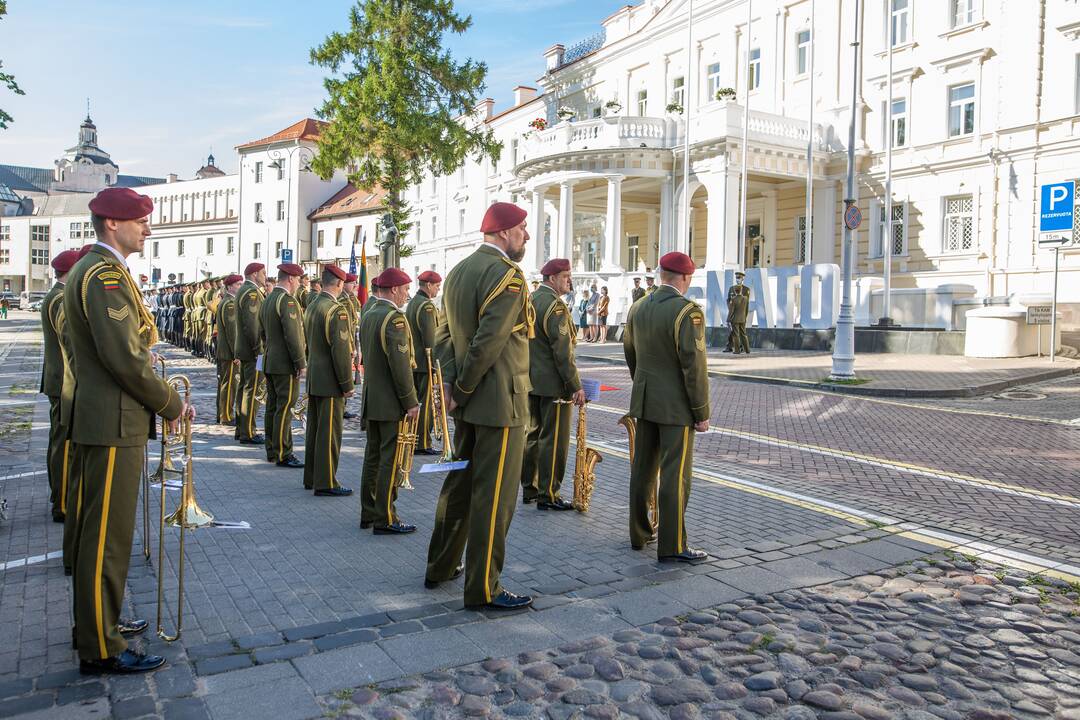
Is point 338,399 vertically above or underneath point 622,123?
underneath

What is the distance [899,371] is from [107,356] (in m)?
17.6

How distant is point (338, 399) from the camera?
295 inches

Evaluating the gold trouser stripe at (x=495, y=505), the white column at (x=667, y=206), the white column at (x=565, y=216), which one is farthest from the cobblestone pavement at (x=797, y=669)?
the white column at (x=565, y=216)

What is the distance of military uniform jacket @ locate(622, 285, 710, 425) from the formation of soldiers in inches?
0.4

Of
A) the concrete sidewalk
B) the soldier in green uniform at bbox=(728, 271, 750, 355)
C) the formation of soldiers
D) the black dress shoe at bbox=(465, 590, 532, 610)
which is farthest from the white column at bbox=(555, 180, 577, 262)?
the black dress shoe at bbox=(465, 590, 532, 610)

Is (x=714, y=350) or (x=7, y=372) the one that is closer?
(x=7, y=372)

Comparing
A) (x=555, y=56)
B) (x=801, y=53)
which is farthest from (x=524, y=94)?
(x=801, y=53)

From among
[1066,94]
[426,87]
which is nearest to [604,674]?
[426,87]

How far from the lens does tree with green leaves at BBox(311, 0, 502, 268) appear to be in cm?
2667

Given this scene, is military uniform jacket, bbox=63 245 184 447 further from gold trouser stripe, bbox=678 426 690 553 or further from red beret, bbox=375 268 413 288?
gold trouser stripe, bbox=678 426 690 553

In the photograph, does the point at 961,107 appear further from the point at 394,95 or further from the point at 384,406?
the point at 384,406

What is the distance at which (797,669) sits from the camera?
151 inches

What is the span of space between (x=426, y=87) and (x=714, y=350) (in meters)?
13.1

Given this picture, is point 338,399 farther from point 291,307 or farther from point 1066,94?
point 1066,94
